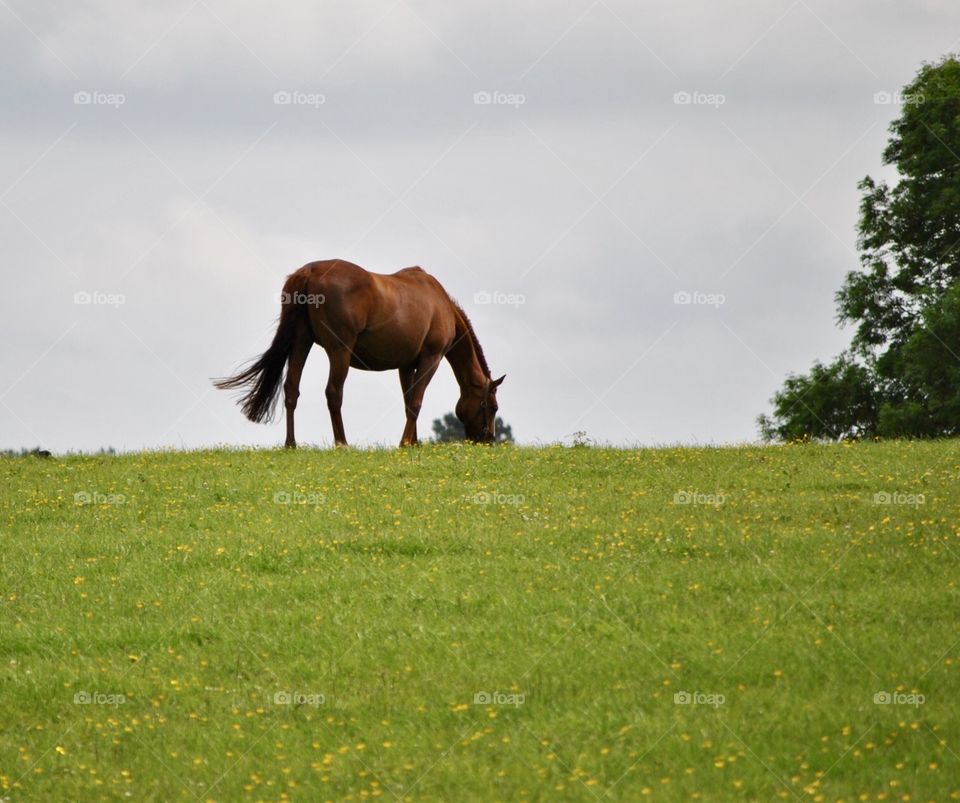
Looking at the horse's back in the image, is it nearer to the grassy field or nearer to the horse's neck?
the horse's neck

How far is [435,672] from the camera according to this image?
11.8m

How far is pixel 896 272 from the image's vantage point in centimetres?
3719

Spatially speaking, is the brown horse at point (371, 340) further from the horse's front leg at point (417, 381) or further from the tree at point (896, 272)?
the tree at point (896, 272)

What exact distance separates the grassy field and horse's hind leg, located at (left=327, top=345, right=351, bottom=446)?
3934 millimetres

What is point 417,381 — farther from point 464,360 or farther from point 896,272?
point 896,272

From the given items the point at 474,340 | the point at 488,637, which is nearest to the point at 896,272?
the point at 474,340

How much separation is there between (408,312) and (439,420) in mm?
100847

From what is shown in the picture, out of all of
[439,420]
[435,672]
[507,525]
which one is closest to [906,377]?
[507,525]

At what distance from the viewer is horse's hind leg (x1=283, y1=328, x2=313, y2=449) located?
77.3ft

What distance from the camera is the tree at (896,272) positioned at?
36.0 meters

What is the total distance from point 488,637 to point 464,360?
14.0m

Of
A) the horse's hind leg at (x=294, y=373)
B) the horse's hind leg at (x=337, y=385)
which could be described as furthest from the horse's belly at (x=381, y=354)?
the horse's hind leg at (x=294, y=373)

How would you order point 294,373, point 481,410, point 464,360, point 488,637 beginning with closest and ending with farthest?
point 488,637 → point 294,373 → point 481,410 → point 464,360

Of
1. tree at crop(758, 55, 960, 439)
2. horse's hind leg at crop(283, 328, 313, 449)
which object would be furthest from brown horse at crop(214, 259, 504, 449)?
tree at crop(758, 55, 960, 439)
